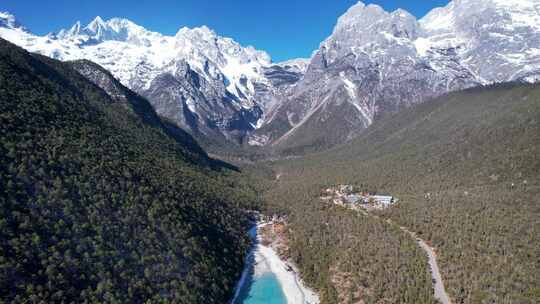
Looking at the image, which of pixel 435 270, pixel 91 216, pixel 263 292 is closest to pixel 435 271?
pixel 435 270

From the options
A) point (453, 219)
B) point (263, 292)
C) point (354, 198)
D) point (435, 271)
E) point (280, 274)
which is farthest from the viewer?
point (354, 198)

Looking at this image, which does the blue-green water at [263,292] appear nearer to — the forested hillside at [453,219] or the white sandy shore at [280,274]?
the white sandy shore at [280,274]

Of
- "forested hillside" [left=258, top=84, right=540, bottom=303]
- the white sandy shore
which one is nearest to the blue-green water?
the white sandy shore

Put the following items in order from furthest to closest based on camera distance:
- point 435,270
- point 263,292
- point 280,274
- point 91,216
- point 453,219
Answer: point 453,219
point 280,274
point 263,292
point 435,270
point 91,216

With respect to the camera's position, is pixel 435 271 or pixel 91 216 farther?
pixel 435 271

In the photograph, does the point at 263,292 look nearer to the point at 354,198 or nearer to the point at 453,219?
the point at 453,219

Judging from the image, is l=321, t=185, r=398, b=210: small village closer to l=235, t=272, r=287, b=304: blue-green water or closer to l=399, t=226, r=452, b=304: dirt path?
l=399, t=226, r=452, b=304: dirt path

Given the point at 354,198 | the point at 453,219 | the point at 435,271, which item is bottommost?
the point at 435,271
